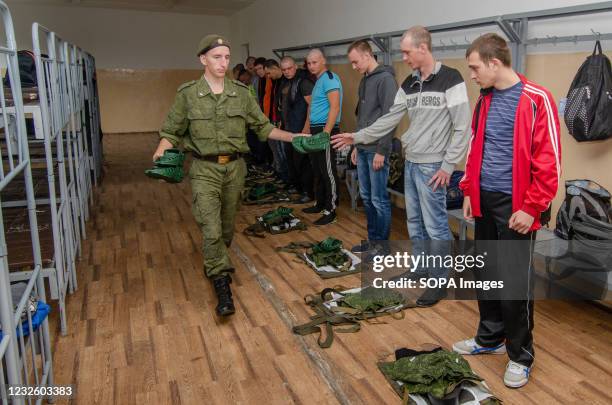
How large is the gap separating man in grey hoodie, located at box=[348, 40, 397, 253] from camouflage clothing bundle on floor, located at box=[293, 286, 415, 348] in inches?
31.2

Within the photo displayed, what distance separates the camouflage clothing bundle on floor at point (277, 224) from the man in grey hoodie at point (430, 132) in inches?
70.5

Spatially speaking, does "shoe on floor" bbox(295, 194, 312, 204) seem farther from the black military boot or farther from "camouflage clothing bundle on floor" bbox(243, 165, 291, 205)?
the black military boot

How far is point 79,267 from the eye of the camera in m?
4.12

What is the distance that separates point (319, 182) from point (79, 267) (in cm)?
254

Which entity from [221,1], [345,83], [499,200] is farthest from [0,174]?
[221,1]

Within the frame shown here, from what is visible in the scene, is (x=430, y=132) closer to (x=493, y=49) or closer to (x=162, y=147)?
(x=493, y=49)

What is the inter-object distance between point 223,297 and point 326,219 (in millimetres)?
2081

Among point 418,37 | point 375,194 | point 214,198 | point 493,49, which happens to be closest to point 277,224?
point 375,194

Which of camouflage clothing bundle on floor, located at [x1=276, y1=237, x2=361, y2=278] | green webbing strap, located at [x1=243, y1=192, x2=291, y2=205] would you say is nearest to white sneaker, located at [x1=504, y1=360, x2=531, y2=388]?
camouflage clothing bundle on floor, located at [x1=276, y1=237, x2=361, y2=278]

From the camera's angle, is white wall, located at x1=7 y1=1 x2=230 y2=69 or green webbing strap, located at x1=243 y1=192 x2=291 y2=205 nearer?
green webbing strap, located at x1=243 y1=192 x2=291 y2=205

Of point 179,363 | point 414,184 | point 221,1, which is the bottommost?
point 179,363

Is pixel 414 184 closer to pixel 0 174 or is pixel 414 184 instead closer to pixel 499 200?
pixel 499 200

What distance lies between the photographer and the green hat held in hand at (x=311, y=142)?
3.51 metres

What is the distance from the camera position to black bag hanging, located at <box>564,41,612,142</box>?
288 centimetres
